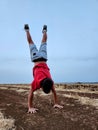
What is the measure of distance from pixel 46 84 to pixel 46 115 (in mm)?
1427

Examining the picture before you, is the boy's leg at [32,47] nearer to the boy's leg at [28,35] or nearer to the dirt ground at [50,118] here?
the boy's leg at [28,35]

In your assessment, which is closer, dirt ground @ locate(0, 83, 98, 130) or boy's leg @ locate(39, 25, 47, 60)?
dirt ground @ locate(0, 83, 98, 130)

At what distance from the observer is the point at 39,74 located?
14695 mm

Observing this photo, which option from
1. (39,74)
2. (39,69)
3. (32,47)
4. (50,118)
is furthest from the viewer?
(32,47)

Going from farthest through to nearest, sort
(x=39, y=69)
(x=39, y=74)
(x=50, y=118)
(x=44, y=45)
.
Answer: (x=44, y=45) → (x=39, y=69) → (x=39, y=74) → (x=50, y=118)

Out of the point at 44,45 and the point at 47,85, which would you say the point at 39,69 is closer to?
the point at 44,45

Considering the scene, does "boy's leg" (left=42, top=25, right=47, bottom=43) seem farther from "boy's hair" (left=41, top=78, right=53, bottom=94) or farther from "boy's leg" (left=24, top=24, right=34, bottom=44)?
"boy's hair" (left=41, top=78, right=53, bottom=94)

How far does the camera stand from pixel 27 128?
13.2 m

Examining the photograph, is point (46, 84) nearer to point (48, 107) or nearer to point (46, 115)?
point (46, 115)

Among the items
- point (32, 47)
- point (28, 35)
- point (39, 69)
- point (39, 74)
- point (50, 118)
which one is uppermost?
point (28, 35)

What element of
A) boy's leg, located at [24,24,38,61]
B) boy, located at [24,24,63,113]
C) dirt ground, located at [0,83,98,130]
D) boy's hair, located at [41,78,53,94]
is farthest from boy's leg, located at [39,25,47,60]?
dirt ground, located at [0,83,98,130]

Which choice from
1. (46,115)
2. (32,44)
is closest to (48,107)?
(46,115)

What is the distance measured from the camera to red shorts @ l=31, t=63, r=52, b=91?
14.5 meters

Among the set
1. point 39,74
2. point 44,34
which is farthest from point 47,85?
point 44,34
